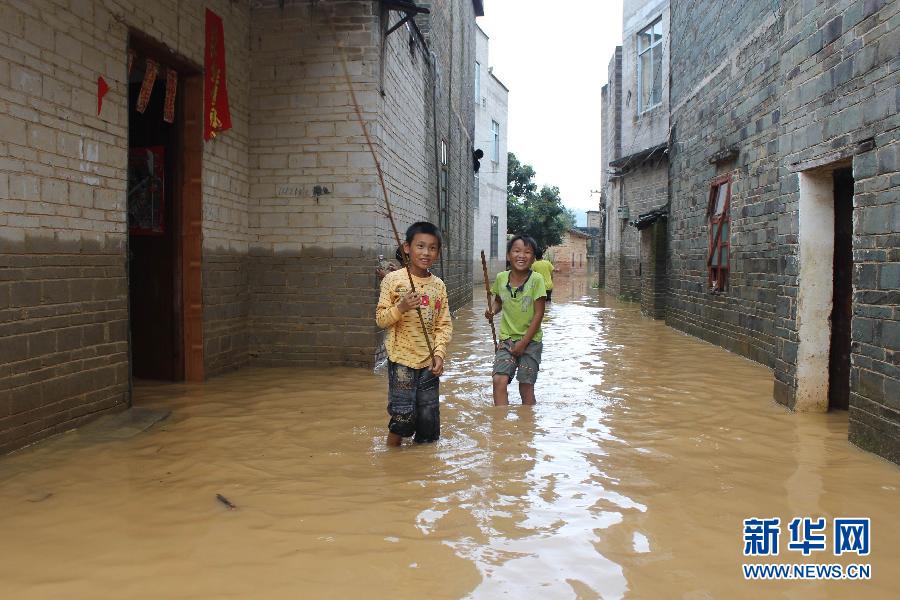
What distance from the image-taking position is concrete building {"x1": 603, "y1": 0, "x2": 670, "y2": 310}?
55.7ft

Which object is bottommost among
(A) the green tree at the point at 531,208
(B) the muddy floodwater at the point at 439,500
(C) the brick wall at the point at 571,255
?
(B) the muddy floodwater at the point at 439,500

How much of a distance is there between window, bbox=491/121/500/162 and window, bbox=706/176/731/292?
66.5ft

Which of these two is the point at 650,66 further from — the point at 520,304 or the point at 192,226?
the point at 520,304

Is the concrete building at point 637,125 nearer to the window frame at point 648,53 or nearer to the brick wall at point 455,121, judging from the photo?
the window frame at point 648,53

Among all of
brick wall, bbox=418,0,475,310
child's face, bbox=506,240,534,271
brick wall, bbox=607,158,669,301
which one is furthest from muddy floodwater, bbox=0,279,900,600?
brick wall, bbox=607,158,669,301

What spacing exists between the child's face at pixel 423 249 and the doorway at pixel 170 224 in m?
3.54

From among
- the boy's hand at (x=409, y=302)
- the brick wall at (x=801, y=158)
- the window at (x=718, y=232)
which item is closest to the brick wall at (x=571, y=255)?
the window at (x=718, y=232)

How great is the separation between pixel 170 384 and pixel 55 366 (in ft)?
7.00

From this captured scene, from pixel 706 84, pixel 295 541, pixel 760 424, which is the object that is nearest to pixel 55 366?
pixel 295 541

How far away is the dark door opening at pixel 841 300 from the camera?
5875 millimetres

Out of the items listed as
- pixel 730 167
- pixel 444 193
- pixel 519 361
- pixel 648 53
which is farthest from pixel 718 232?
pixel 648 53

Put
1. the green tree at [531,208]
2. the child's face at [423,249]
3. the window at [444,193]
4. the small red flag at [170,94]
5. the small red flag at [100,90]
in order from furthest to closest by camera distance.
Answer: the green tree at [531,208]
the window at [444,193]
the small red flag at [170,94]
the small red flag at [100,90]
the child's face at [423,249]

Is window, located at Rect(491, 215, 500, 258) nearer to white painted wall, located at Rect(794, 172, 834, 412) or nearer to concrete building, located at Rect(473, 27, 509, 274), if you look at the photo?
concrete building, located at Rect(473, 27, 509, 274)

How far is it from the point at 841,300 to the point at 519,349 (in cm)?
289
